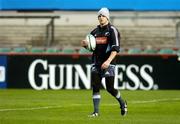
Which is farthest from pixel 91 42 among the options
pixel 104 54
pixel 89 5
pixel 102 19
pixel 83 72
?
pixel 89 5

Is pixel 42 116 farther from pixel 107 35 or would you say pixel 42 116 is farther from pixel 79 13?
pixel 79 13

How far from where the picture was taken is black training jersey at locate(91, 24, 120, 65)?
14164 millimetres

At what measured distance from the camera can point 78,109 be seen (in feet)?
53.4

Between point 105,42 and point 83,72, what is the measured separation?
37.5 feet

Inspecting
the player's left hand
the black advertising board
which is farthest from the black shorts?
the black advertising board

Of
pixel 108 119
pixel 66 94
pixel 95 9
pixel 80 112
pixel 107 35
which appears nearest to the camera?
pixel 108 119

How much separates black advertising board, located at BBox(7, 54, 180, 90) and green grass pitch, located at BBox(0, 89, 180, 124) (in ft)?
8.42

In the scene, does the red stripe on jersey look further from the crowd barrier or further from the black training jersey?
the crowd barrier

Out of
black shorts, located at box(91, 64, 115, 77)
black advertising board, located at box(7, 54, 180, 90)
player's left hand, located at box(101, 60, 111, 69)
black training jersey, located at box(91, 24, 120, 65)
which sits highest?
black training jersey, located at box(91, 24, 120, 65)

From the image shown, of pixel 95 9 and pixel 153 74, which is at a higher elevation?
pixel 95 9

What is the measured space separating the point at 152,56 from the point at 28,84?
Answer: 457 centimetres

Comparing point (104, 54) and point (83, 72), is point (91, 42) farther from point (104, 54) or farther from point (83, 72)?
point (83, 72)

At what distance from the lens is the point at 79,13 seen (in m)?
36.1

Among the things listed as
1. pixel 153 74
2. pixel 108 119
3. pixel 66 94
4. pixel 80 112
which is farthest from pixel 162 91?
pixel 108 119
